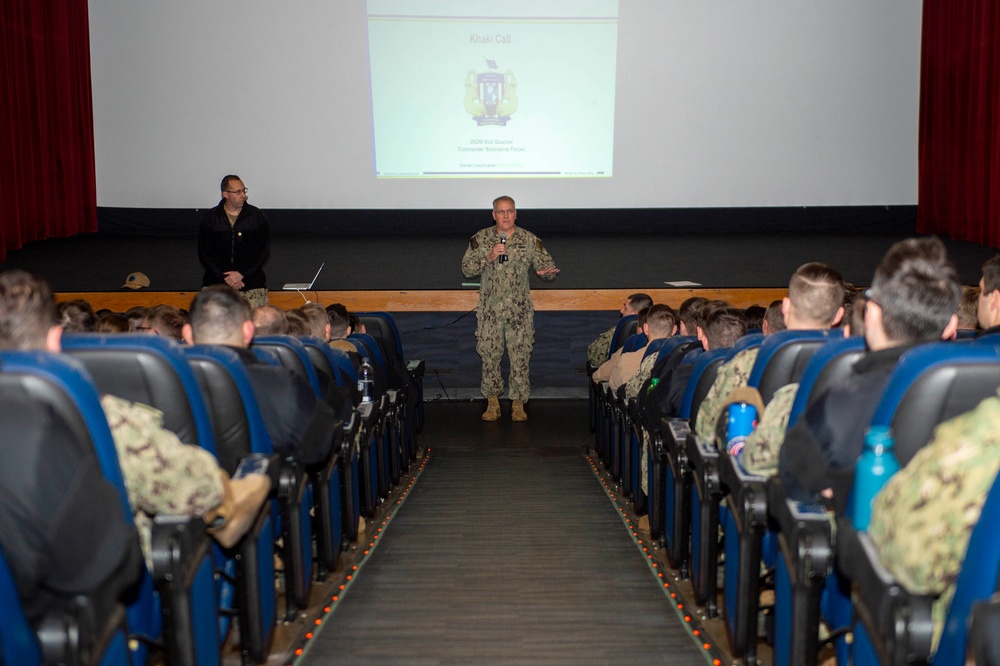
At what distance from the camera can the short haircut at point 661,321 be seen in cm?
418

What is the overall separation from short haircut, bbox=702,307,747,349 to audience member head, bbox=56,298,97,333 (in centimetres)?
199

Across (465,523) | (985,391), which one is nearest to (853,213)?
(465,523)

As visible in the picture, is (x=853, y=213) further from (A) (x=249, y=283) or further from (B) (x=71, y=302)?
(B) (x=71, y=302)

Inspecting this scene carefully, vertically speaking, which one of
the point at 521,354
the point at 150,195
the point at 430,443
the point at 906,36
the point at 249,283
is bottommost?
the point at 430,443

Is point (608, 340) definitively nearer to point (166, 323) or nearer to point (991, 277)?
point (991, 277)

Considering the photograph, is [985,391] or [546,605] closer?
[985,391]

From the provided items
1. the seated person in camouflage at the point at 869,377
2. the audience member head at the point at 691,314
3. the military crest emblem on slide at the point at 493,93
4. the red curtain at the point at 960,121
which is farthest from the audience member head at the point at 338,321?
the red curtain at the point at 960,121

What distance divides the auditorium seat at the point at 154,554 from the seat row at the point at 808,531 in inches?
44.2

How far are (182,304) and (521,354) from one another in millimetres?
2270

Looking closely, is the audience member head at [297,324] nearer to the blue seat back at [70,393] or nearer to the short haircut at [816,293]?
the short haircut at [816,293]

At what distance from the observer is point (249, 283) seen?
5.73m

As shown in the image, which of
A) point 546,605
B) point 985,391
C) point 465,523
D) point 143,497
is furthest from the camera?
point 465,523

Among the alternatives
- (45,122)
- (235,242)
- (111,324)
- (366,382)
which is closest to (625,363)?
(366,382)

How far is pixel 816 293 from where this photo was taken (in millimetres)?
2457
